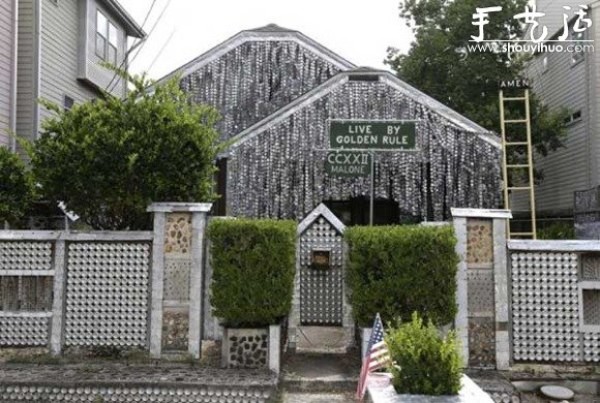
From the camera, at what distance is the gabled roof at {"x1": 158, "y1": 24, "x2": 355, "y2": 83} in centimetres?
1734

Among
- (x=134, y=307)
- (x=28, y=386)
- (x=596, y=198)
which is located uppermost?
(x=596, y=198)

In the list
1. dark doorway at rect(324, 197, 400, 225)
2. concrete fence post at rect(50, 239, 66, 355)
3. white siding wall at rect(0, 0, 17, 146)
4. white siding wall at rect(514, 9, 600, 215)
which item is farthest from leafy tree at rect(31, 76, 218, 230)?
white siding wall at rect(514, 9, 600, 215)

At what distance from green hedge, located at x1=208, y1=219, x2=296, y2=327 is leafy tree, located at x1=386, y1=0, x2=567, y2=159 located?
50.3ft

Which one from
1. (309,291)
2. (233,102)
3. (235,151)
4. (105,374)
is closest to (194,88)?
(233,102)

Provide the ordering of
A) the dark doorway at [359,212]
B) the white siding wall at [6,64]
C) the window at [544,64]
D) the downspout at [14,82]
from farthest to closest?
the window at [544,64]
the dark doorway at [359,212]
the downspout at [14,82]
the white siding wall at [6,64]

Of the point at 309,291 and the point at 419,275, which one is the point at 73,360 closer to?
the point at 309,291

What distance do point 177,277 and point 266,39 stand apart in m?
11.6

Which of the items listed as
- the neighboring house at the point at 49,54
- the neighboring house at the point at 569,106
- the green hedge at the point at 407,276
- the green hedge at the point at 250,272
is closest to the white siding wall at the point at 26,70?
the neighboring house at the point at 49,54

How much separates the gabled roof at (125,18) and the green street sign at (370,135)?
35.1ft

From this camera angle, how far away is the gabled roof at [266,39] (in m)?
17.3

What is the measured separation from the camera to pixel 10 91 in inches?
555

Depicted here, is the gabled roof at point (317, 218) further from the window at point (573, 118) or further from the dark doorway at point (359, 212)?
the window at point (573, 118)

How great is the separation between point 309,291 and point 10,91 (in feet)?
31.8

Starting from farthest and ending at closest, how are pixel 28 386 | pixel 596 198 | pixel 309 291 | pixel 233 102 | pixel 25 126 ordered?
pixel 233 102 < pixel 25 126 < pixel 596 198 < pixel 309 291 < pixel 28 386
